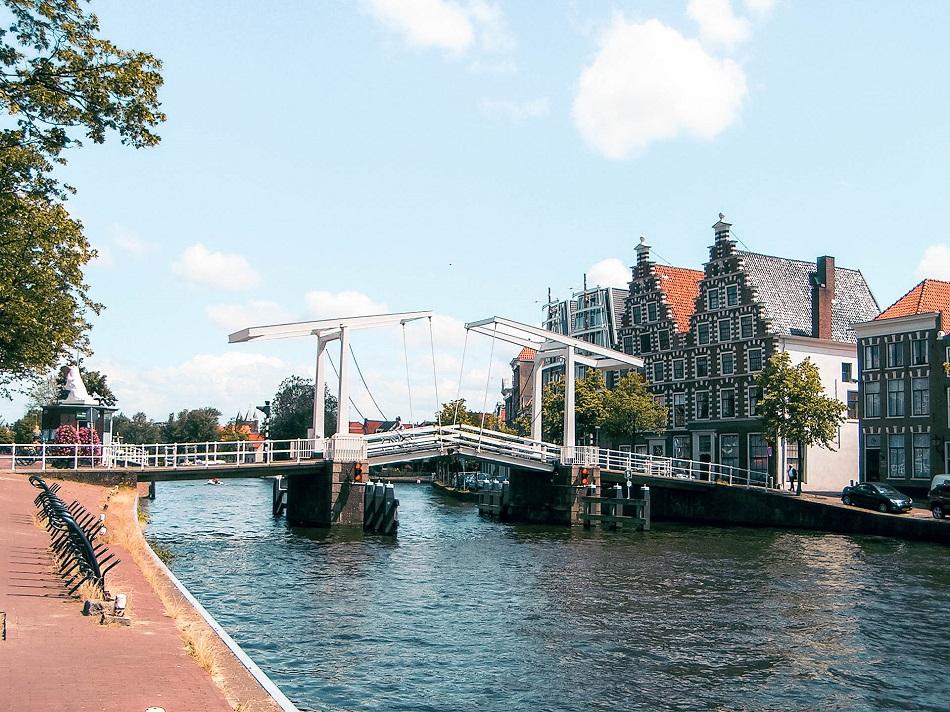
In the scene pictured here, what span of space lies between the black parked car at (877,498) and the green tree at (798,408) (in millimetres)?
5621

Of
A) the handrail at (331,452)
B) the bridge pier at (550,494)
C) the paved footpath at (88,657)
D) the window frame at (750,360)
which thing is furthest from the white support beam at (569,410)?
the paved footpath at (88,657)

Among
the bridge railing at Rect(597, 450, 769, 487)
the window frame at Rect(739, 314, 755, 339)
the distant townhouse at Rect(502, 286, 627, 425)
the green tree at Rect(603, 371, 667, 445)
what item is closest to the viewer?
the bridge railing at Rect(597, 450, 769, 487)

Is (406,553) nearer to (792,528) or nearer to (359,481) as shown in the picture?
(359,481)

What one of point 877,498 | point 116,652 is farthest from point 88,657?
point 877,498

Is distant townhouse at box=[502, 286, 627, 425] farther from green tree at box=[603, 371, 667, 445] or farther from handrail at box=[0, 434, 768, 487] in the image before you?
handrail at box=[0, 434, 768, 487]

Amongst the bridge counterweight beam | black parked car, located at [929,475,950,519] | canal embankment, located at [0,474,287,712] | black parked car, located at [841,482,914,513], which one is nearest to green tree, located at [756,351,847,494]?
black parked car, located at [841,482,914,513]

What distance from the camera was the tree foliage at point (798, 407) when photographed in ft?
155

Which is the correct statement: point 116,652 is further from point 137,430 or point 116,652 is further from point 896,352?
point 137,430

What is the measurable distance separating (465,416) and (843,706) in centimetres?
8277

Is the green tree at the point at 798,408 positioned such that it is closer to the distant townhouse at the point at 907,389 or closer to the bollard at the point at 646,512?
the distant townhouse at the point at 907,389

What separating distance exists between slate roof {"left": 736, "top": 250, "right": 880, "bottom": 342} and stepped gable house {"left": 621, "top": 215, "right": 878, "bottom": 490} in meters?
0.08

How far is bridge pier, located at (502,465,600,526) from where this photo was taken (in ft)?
150

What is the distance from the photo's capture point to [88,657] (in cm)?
1056

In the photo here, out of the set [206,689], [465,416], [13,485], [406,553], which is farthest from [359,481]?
[465,416]
